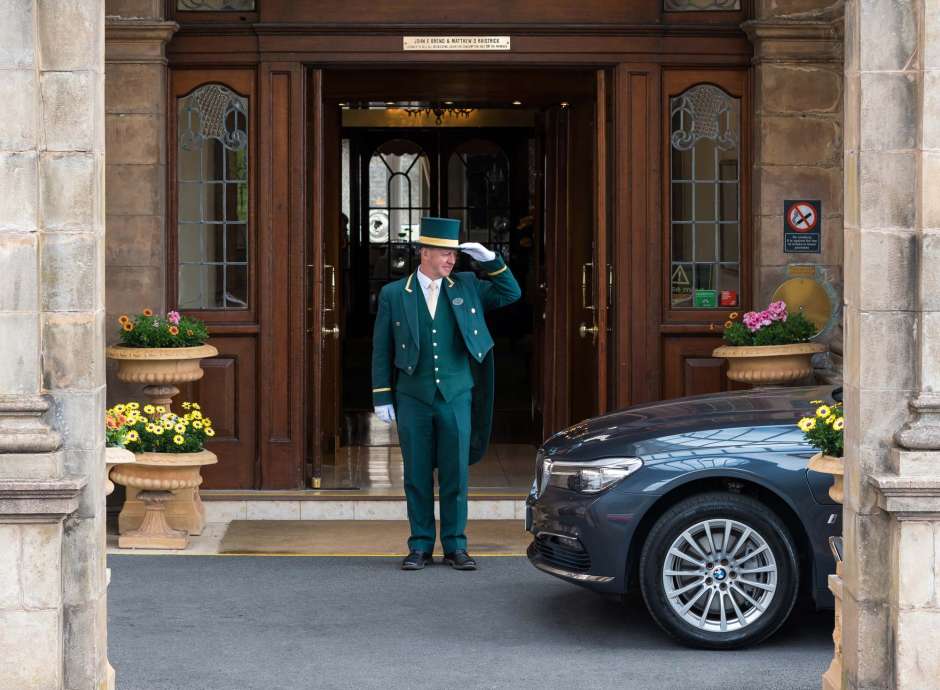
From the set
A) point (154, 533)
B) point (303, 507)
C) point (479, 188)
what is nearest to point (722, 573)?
point (154, 533)

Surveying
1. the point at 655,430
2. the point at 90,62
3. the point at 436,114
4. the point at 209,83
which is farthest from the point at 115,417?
the point at 436,114

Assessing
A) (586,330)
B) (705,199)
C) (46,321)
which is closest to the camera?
(46,321)

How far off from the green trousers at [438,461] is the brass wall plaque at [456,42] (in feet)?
9.28

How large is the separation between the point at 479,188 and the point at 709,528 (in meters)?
14.0

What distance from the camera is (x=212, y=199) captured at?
1193 centimetres

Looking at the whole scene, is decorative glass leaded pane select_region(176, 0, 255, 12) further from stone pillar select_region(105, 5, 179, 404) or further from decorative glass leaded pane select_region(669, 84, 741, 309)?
decorative glass leaded pane select_region(669, 84, 741, 309)

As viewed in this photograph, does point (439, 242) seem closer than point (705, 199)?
Yes

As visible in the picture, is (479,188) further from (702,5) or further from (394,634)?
(394,634)

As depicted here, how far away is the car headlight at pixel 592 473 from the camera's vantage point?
8234 millimetres

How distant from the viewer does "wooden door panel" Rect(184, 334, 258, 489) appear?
1186cm

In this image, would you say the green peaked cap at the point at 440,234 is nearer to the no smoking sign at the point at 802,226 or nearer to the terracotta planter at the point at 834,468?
the no smoking sign at the point at 802,226

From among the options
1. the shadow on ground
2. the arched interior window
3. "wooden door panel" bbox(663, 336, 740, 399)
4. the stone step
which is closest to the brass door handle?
"wooden door panel" bbox(663, 336, 740, 399)

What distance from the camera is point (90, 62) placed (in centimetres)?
628

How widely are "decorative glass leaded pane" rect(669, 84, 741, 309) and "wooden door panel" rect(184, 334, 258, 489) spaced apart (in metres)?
2.99
